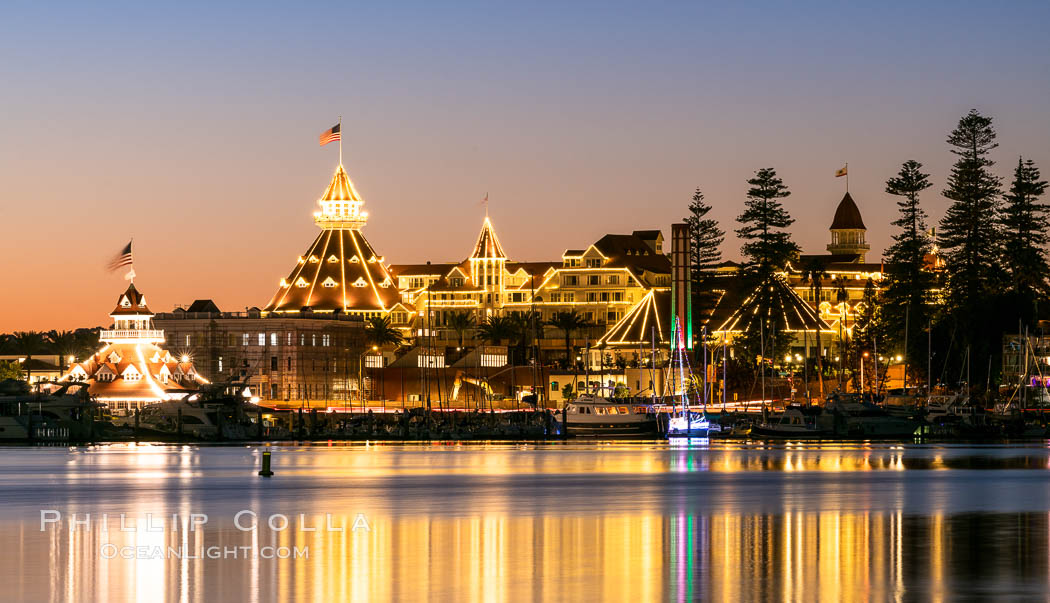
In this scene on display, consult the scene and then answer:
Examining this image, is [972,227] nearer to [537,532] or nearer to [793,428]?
[793,428]

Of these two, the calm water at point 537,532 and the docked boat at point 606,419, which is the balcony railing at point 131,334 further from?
the calm water at point 537,532

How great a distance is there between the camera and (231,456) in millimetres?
87438

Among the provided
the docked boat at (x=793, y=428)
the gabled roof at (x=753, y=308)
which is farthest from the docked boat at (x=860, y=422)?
the gabled roof at (x=753, y=308)

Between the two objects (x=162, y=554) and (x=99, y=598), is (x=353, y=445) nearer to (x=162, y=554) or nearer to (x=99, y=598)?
(x=162, y=554)

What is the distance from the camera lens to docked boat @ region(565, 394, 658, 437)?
367 ft

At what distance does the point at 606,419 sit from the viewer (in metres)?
113

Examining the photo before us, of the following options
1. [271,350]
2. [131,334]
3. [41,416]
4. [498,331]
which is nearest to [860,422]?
[41,416]

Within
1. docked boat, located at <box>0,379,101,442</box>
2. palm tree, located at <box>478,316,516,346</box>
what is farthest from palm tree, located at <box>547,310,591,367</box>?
docked boat, located at <box>0,379,101,442</box>

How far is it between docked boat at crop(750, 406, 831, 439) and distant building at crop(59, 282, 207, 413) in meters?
61.5

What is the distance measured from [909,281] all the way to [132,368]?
71047 mm

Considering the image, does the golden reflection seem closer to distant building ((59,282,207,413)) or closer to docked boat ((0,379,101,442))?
docked boat ((0,379,101,442))

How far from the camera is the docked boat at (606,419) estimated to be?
112m

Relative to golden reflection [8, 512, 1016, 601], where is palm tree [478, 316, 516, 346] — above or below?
above

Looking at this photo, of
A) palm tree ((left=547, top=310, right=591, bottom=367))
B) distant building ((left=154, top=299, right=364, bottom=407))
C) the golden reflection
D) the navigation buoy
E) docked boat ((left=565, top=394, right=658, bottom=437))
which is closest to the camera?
the golden reflection
